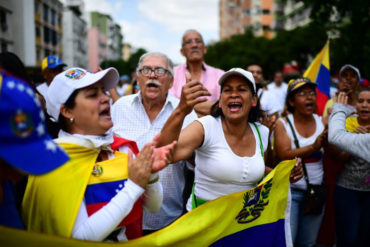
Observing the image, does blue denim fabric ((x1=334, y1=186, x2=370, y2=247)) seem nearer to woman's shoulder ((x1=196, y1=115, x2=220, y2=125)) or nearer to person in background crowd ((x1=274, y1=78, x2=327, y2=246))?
person in background crowd ((x1=274, y1=78, x2=327, y2=246))

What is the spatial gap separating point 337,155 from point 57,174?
130 inches

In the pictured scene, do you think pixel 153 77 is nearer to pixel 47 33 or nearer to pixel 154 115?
pixel 154 115

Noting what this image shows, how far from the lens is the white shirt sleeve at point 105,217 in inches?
67.5

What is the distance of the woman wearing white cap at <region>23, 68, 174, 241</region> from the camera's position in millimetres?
1725

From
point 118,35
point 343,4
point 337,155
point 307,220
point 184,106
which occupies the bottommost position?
point 307,220

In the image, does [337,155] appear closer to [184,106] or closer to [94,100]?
[184,106]

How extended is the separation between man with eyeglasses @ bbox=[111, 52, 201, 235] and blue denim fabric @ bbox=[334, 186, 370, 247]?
2.04 metres

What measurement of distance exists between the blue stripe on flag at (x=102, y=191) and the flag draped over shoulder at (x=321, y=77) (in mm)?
5195

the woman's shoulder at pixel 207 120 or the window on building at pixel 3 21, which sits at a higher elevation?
the window on building at pixel 3 21

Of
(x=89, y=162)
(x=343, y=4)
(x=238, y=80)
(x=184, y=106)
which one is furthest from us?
(x=343, y=4)

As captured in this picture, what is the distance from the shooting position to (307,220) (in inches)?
155

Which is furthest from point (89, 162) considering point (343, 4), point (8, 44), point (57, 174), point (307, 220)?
point (8, 44)

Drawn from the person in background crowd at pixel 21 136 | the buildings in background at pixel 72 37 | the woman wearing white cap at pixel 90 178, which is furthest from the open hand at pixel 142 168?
the buildings in background at pixel 72 37

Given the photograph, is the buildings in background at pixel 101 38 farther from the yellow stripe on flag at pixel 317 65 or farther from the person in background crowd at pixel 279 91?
the yellow stripe on flag at pixel 317 65
